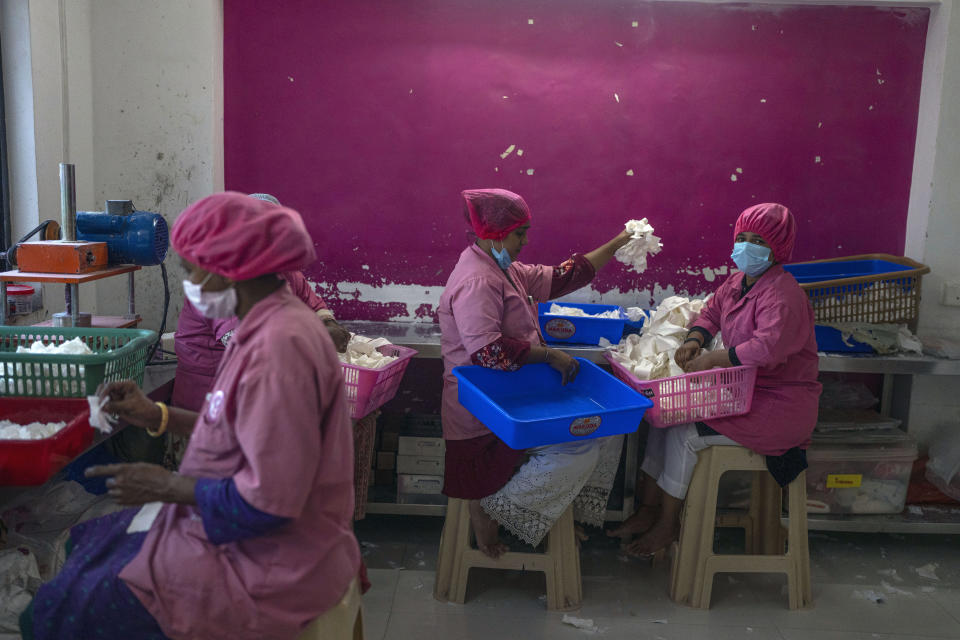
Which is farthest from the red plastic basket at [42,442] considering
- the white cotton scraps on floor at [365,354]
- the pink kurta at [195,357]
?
the white cotton scraps on floor at [365,354]

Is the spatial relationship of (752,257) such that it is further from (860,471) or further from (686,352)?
(860,471)

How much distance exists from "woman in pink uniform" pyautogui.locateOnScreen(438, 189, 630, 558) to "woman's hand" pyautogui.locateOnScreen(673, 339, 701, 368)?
0.54m

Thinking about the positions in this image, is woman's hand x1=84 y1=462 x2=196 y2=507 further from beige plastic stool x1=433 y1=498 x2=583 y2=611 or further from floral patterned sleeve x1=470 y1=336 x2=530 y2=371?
beige plastic stool x1=433 y1=498 x2=583 y2=611

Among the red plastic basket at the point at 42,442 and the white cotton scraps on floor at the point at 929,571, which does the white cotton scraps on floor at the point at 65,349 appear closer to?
the red plastic basket at the point at 42,442

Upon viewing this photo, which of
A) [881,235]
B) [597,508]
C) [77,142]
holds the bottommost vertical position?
[597,508]

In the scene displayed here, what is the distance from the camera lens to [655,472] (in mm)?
3912

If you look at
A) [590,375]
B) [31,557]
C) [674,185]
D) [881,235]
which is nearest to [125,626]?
[31,557]

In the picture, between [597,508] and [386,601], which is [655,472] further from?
[386,601]

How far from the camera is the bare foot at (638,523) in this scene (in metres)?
3.97

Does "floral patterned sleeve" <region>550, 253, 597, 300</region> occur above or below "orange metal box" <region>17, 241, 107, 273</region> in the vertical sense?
below

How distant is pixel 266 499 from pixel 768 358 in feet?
7.68

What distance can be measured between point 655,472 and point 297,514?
2.50m

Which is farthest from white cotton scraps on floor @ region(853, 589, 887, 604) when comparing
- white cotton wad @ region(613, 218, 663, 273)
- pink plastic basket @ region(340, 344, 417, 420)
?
pink plastic basket @ region(340, 344, 417, 420)

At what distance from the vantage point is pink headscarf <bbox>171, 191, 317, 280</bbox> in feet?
6.12
